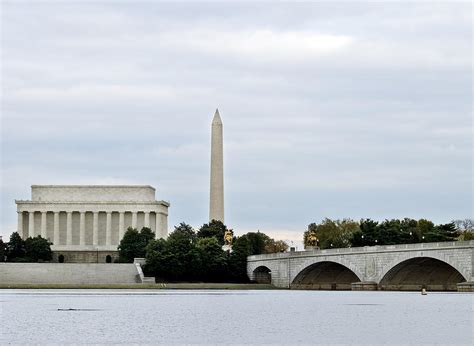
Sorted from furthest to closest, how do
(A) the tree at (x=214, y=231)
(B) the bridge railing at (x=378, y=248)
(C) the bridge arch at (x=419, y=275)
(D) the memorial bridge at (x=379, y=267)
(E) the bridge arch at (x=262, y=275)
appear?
(A) the tree at (x=214, y=231) < (E) the bridge arch at (x=262, y=275) < (C) the bridge arch at (x=419, y=275) < (D) the memorial bridge at (x=379, y=267) < (B) the bridge railing at (x=378, y=248)

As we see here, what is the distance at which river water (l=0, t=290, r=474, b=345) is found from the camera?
64.2 metres

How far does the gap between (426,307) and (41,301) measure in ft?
115

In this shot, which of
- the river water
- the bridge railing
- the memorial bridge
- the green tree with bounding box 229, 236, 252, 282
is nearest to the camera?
the river water

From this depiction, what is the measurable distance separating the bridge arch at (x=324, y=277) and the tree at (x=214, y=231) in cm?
3163

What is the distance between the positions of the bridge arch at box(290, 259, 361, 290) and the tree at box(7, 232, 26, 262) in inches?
2107

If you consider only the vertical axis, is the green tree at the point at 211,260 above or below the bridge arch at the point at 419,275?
above

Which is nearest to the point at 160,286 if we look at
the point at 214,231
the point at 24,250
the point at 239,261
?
the point at 239,261

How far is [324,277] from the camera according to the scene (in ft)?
515

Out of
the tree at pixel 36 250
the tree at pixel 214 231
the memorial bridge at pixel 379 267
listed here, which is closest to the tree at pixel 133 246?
the tree at pixel 214 231

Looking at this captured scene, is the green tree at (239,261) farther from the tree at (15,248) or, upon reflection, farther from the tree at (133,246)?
the tree at (15,248)

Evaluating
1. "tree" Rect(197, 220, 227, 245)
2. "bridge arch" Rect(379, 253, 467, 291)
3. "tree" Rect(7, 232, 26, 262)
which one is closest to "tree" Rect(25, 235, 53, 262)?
"tree" Rect(7, 232, 26, 262)

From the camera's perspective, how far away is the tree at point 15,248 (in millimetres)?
191875

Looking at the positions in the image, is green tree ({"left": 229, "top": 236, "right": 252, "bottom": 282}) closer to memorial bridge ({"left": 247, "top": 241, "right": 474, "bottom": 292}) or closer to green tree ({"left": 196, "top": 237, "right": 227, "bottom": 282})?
green tree ({"left": 196, "top": 237, "right": 227, "bottom": 282})

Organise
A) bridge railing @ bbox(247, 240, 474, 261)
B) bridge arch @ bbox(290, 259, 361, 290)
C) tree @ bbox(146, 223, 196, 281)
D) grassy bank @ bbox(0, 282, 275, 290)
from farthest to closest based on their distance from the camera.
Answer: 1. tree @ bbox(146, 223, 196, 281)
2. grassy bank @ bbox(0, 282, 275, 290)
3. bridge arch @ bbox(290, 259, 361, 290)
4. bridge railing @ bbox(247, 240, 474, 261)
